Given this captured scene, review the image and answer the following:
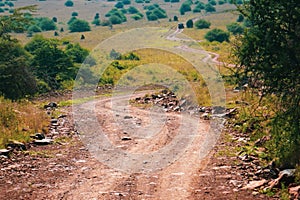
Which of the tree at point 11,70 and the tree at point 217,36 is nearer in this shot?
the tree at point 11,70

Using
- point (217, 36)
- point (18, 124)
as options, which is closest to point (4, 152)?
point (18, 124)

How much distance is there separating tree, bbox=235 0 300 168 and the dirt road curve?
2081 millimetres

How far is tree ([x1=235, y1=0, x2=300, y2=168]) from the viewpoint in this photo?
398 inches

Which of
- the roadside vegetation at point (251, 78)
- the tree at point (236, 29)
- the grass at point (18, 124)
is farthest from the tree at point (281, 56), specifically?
the tree at point (236, 29)

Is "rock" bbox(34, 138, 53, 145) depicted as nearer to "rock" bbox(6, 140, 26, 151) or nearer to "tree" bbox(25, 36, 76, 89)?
"rock" bbox(6, 140, 26, 151)

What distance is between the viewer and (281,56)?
10039 mm

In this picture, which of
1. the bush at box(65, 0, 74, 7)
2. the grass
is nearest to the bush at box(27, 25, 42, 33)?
the bush at box(65, 0, 74, 7)

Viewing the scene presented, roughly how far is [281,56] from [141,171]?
3.95 m

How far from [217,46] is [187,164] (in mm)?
Result: 45210

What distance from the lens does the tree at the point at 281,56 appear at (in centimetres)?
1011

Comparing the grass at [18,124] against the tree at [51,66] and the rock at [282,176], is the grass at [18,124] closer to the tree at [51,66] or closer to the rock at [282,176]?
the rock at [282,176]

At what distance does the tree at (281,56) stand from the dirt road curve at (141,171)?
2.08m

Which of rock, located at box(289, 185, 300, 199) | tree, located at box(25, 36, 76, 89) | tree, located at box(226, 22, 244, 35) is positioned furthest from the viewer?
tree, located at box(226, 22, 244, 35)

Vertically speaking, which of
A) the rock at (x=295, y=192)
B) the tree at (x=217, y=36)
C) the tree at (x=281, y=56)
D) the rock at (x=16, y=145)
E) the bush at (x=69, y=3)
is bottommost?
the tree at (x=217, y=36)
